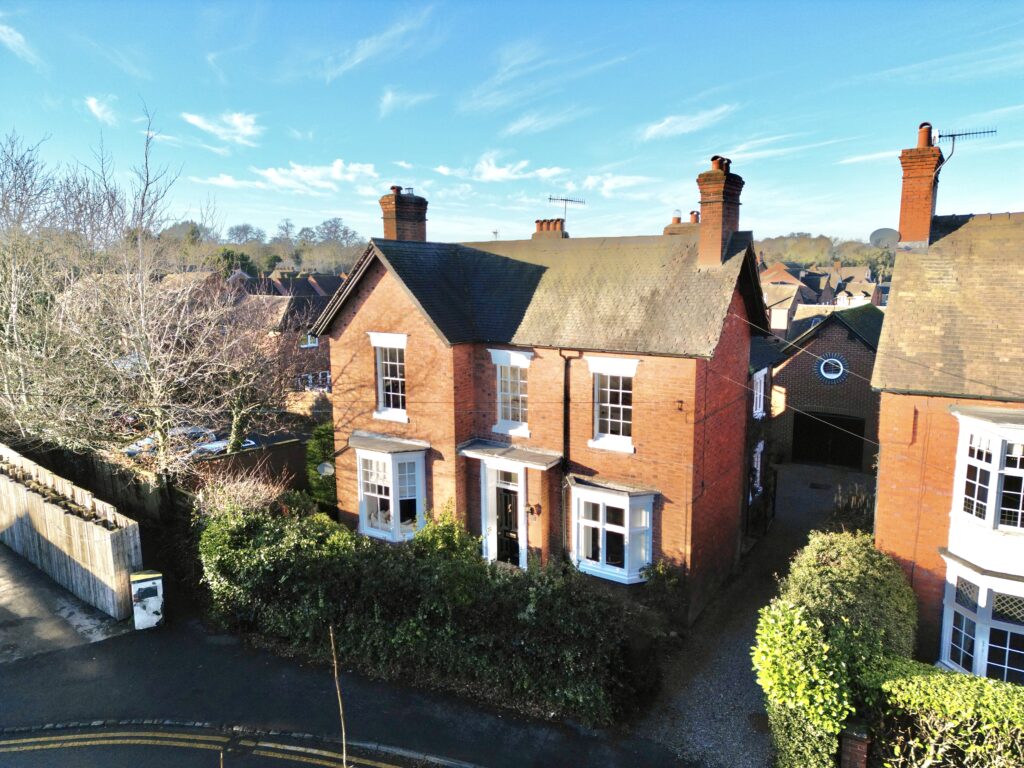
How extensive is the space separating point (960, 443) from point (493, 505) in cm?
1056

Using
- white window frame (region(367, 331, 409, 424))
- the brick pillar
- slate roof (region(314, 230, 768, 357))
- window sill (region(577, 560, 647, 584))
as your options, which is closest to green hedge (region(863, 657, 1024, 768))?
the brick pillar

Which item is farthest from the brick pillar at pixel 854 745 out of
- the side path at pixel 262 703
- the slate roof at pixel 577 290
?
the slate roof at pixel 577 290

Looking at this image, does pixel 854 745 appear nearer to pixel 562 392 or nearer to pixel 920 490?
pixel 920 490

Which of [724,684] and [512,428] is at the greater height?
[512,428]

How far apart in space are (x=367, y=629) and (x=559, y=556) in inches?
216

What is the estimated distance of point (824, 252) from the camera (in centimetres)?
14812

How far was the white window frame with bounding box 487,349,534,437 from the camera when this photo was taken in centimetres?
1667

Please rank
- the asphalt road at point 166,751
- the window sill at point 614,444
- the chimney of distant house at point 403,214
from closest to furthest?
the asphalt road at point 166,751 < the window sill at point 614,444 < the chimney of distant house at point 403,214

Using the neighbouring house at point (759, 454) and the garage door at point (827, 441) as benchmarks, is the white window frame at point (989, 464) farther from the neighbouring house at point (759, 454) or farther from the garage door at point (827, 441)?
the garage door at point (827, 441)

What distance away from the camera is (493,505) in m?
17.1

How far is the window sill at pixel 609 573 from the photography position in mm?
15025

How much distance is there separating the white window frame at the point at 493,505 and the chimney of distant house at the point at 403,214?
8032 mm

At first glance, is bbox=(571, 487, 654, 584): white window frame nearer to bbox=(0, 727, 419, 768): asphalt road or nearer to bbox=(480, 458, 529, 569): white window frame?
bbox=(480, 458, 529, 569): white window frame

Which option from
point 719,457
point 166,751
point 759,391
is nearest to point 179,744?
point 166,751
